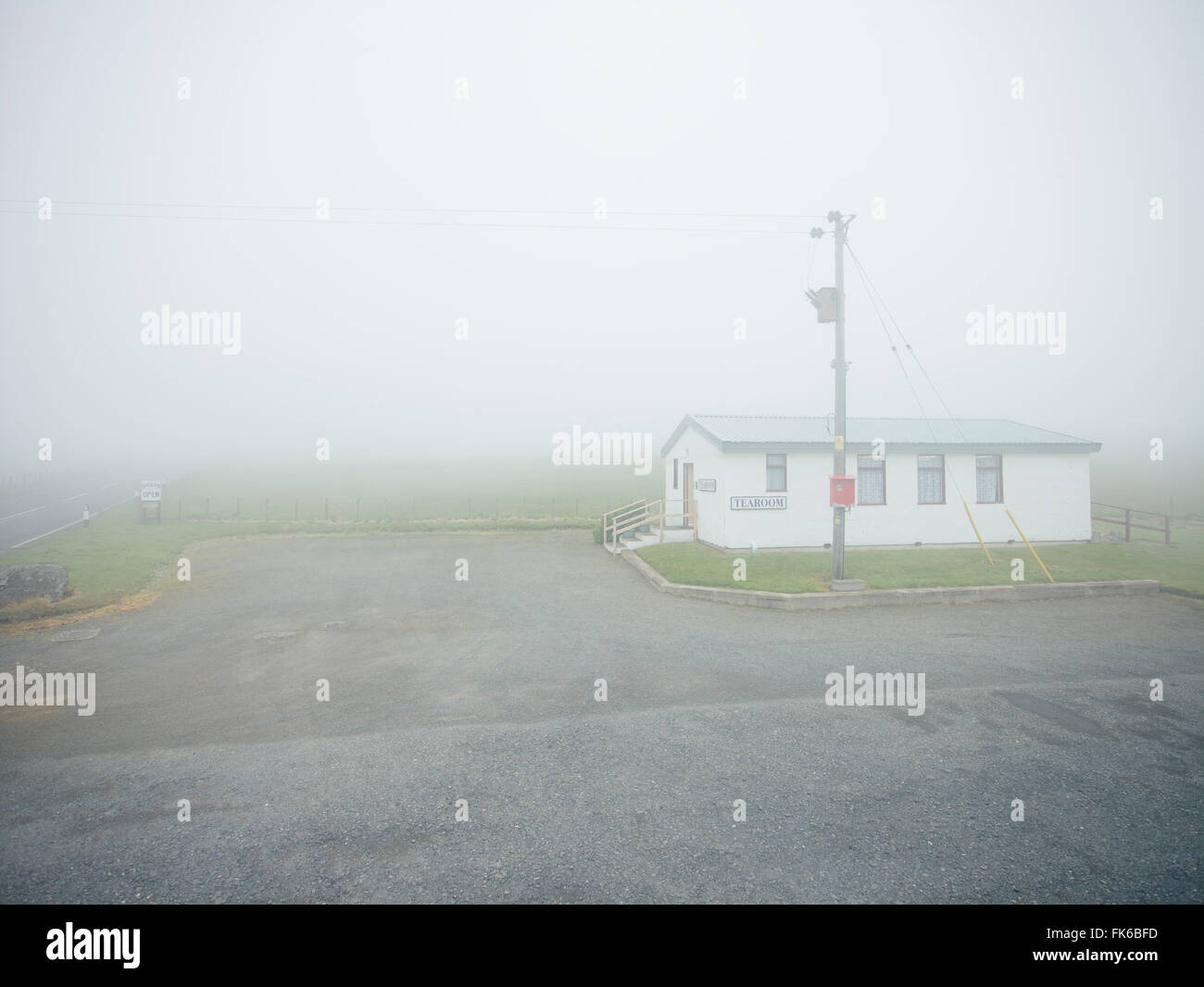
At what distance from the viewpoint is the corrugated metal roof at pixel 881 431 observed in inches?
768

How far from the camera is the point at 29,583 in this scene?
498 inches

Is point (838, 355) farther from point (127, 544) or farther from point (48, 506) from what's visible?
point (48, 506)

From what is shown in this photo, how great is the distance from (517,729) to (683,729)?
1.72 metres

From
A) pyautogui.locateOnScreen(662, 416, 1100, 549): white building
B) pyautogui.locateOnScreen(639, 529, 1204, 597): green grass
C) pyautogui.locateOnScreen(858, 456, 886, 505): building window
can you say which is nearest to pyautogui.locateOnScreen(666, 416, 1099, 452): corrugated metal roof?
pyautogui.locateOnScreen(662, 416, 1100, 549): white building

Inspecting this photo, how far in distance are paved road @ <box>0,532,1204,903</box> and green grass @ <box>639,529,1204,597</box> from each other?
2477mm

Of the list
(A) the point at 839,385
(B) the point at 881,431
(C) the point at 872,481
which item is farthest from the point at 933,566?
(B) the point at 881,431

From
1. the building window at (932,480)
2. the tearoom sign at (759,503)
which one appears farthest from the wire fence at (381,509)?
the building window at (932,480)

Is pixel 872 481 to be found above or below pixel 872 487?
above

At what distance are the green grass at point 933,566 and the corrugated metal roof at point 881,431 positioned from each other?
3274mm

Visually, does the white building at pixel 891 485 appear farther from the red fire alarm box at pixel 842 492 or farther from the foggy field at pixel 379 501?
the foggy field at pixel 379 501

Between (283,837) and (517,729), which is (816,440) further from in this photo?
(283,837)

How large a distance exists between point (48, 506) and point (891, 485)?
4407 cm
